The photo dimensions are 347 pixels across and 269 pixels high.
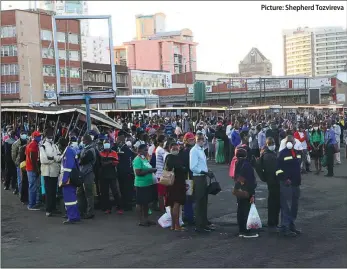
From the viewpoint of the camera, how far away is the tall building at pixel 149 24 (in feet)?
547

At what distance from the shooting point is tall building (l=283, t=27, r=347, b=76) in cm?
10688

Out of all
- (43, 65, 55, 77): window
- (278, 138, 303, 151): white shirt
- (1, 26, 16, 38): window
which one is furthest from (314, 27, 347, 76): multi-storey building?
(278, 138, 303, 151): white shirt

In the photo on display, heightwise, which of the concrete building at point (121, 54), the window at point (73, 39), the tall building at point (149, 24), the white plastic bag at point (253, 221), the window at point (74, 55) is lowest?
the white plastic bag at point (253, 221)

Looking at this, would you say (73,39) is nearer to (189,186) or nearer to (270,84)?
(270,84)

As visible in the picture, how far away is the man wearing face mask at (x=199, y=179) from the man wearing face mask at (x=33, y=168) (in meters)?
4.29

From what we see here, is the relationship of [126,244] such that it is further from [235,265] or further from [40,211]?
[40,211]

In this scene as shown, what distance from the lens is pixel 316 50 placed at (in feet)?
380

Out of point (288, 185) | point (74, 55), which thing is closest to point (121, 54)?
point (74, 55)

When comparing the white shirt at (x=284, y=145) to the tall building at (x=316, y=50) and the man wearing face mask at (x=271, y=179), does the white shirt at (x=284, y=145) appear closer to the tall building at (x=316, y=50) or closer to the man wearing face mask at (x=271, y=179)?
the man wearing face mask at (x=271, y=179)

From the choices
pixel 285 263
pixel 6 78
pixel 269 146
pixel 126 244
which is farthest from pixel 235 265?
pixel 6 78

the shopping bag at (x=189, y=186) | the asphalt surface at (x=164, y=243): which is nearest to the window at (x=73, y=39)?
the asphalt surface at (x=164, y=243)

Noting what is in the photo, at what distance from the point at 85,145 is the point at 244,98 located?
193 ft

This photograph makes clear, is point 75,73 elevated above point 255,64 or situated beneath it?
situated beneath

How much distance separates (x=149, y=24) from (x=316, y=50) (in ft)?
246
